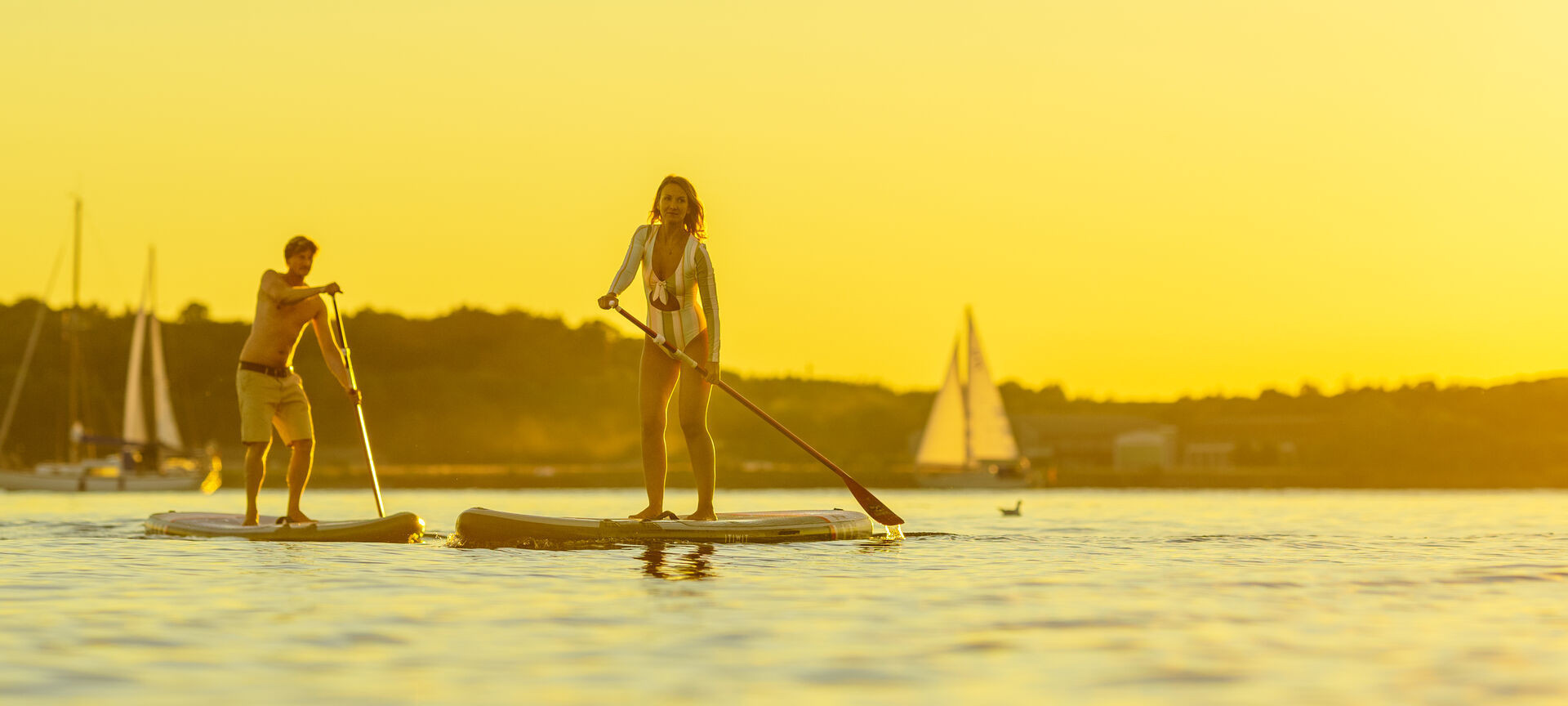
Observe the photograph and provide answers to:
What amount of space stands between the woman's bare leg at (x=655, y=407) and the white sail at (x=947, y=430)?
189 feet

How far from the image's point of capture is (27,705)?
190 inches

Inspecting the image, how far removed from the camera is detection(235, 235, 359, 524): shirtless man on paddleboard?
Answer: 41.4 ft

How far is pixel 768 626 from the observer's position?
6781mm

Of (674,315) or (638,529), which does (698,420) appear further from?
(638,529)

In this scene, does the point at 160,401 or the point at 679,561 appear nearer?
the point at 679,561

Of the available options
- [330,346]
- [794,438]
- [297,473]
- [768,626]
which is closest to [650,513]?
[794,438]

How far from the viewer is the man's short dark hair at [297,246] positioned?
12.8m

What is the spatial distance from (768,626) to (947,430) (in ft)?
214

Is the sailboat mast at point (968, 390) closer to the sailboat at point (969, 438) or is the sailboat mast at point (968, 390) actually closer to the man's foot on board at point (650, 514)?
the sailboat at point (969, 438)

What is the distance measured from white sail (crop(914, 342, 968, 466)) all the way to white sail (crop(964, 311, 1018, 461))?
1.54 feet

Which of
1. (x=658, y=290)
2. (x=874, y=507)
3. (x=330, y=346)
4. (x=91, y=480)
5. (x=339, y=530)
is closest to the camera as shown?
(x=658, y=290)

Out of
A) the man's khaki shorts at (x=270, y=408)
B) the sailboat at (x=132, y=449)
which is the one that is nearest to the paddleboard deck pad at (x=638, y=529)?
the man's khaki shorts at (x=270, y=408)

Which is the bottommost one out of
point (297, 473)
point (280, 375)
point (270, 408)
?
point (297, 473)

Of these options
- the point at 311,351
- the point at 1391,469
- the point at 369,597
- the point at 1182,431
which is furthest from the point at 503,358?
the point at 369,597
